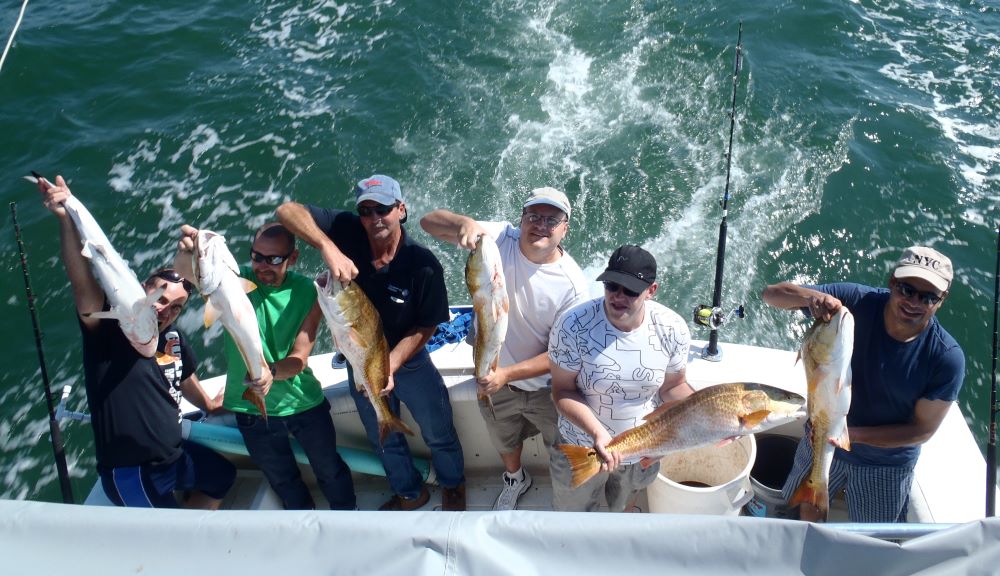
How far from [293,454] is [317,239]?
4.82 feet

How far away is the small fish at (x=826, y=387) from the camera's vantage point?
10.1ft

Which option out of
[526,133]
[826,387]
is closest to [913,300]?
[826,387]

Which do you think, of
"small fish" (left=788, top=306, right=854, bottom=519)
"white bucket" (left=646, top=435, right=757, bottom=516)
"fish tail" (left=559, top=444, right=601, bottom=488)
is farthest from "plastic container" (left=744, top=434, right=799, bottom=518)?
"fish tail" (left=559, top=444, right=601, bottom=488)

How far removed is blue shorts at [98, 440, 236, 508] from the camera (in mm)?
3660

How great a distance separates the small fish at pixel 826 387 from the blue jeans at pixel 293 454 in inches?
98.4

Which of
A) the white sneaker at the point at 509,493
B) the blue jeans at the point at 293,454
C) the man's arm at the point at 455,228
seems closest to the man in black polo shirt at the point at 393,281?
the man's arm at the point at 455,228

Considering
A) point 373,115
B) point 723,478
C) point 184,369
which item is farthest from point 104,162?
point 723,478

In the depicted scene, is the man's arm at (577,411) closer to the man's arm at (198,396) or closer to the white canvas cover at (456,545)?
the white canvas cover at (456,545)

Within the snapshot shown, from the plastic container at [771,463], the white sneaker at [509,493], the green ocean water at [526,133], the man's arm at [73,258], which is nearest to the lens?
the man's arm at [73,258]

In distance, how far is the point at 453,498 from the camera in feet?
14.4

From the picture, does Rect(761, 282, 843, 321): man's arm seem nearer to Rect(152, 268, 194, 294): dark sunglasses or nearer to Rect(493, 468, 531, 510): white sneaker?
Rect(493, 468, 531, 510): white sneaker

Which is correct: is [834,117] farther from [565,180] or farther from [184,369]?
[184,369]

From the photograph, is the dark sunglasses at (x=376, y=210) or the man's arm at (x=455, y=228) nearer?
the man's arm at (x=455, y=228)

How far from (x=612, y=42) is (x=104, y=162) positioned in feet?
25.0
